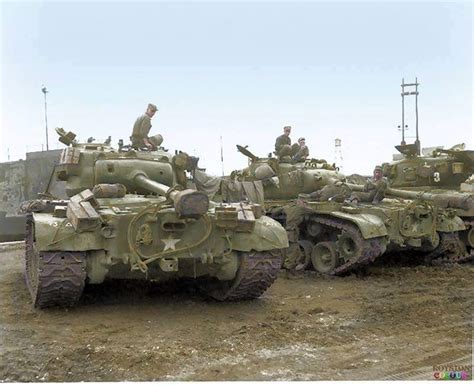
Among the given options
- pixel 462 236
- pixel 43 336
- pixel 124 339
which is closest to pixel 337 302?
pixel 124 339

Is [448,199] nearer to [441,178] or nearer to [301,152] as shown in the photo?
[441,178]

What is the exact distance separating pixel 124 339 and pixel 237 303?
2253 millimetres

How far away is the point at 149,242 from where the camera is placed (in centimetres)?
733

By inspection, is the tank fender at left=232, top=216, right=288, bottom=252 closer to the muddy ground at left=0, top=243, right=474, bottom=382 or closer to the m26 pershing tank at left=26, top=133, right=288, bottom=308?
the m26 pershing tank at left=26, top=133, right=288, bottom=308

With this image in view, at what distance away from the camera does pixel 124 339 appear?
639 cm

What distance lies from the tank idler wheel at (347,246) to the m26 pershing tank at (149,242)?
3.22 meters

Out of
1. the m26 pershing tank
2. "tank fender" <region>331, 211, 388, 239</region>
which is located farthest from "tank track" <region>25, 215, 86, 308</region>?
"tank fender" <region>331, 211, 388, 239</region>

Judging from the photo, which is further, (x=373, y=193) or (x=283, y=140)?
(x=283, y=140)

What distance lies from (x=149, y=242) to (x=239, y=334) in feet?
4.92

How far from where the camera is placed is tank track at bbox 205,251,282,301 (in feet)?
25.5

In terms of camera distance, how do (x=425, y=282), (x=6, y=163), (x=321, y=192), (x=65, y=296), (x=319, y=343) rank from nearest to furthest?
(x=319, y=343) → (x=65, y=296) → (x=425, y=282) → (x=321, y=192) → (x=6, y=163)

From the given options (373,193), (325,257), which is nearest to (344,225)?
(325,257)

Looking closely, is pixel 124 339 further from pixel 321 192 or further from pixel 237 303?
pixel 321 192

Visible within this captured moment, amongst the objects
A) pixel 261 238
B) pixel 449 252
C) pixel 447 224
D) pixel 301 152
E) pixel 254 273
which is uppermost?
pixel 301 152
